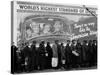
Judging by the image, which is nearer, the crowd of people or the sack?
the crowd of people

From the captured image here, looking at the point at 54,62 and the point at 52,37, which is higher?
the point at 52,37

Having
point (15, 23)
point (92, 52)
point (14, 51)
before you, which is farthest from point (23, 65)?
point (92, 52)

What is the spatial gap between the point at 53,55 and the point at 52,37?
56 centimetres

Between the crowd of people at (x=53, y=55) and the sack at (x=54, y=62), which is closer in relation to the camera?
the crowd of people at (x=53, y=55)

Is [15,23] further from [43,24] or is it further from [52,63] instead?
[52,63]

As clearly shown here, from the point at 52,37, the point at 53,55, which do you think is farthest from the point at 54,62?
the point at 52,37

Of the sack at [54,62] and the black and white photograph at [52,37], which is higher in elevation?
the black and white photograph at [52,37]

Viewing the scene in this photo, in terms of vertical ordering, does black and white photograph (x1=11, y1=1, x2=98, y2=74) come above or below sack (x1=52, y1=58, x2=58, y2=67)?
above

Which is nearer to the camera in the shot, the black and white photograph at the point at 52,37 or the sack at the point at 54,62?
the black and white photograph at the point at 52,37

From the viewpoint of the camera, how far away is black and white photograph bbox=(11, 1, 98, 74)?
24.3 ft

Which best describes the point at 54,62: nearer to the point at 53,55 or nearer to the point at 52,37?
the point at 53,55

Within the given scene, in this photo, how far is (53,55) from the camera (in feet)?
26.0

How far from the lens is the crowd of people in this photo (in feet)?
24.3

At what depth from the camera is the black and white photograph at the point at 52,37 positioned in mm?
7406
